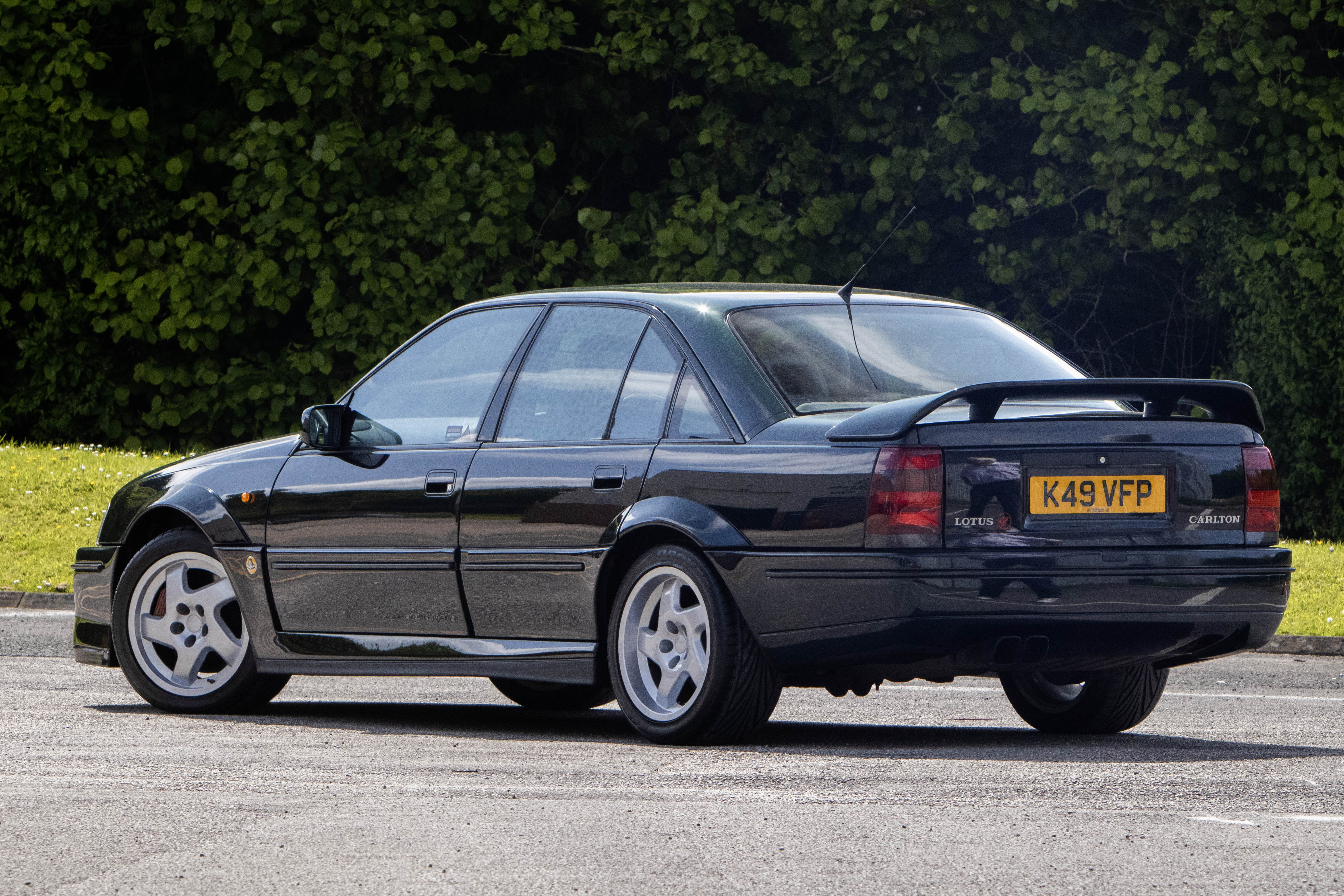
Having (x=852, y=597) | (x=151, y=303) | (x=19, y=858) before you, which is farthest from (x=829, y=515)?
(x=151, y=303)

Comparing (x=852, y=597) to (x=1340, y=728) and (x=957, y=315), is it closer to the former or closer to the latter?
(x=957, y=315)

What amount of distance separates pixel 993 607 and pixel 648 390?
5.03 feet

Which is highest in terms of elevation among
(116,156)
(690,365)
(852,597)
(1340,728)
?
(116,156)

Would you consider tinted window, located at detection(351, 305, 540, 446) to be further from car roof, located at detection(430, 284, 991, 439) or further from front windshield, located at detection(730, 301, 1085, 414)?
front windshield, located at detection(730, 301, 1085, 414)

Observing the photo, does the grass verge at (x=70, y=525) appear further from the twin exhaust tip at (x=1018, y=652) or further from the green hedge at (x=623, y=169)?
the twin exhaust tip at (x=1018, y=652)

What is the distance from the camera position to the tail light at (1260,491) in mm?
6668

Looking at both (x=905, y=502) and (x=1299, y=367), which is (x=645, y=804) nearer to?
(x=905, y=502)

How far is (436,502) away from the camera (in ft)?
24.3

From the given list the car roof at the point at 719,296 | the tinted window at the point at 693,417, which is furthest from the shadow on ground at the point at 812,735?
the car roof at the point at 719,296

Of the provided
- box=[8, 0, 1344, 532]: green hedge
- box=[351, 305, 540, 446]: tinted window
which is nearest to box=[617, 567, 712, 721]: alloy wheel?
box=[351, 305, 540, 446]: tinted window

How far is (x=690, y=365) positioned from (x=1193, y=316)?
13655 millimetres

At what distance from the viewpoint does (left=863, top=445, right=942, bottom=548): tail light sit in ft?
20.5

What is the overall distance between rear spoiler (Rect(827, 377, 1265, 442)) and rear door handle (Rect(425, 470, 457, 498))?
164cm

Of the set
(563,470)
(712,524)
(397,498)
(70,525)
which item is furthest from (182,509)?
(70,525)
